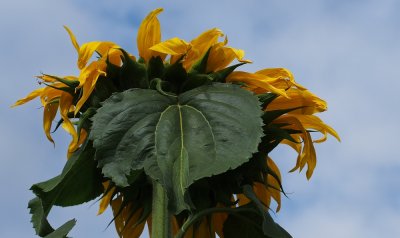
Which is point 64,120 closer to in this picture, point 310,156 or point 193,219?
point 193,219

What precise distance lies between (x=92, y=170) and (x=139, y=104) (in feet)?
1.20

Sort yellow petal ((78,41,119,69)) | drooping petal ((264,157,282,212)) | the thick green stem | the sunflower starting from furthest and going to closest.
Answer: drooping petal ((264,157,282,212)) → yellow petal ((78,41,119,69)) → the thick green stem → the sunflower

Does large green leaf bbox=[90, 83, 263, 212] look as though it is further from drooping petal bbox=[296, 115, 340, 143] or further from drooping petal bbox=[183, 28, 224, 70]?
drooping petal bbox=[296, 115, 340, 143]

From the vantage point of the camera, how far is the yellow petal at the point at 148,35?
2.21 meters

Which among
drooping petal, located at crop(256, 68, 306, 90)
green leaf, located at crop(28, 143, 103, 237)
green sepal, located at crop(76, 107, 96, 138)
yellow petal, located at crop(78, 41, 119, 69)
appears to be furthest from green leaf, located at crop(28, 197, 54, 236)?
drooping petal, located at crop(256, 68, 306, 90)

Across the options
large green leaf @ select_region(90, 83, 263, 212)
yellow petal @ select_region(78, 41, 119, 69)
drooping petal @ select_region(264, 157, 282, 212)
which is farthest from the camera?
drooping petal @ select_region(264, 157, 282, 212)

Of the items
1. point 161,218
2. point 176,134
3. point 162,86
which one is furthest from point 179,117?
point 161,218

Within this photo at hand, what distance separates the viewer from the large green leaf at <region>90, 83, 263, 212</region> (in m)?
1.71

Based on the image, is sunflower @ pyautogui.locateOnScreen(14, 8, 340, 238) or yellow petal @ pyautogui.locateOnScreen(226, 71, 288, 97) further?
yellow petal @ pyautogui.locateOnScreen(226, 71, 288, 97)

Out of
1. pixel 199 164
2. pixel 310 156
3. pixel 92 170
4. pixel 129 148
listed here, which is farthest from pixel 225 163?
pixel 310 156

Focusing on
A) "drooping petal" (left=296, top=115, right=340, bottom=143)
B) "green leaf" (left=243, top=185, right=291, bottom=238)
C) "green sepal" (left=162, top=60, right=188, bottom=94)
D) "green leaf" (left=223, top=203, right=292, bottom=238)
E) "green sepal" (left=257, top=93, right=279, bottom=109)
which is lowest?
"green leaf" (left=223, top=203, right=292, bottom=238)

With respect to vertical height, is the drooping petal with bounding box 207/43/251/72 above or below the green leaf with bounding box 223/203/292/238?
above

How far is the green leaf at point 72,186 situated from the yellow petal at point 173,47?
334mm

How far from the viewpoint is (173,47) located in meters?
2.12
